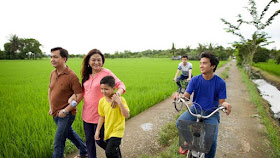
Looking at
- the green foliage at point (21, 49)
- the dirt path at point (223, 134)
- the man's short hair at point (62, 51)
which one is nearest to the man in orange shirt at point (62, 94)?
the man's short hair at point (62, 51)

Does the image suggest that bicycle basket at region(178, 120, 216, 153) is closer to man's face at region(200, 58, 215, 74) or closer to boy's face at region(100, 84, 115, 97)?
man's face at region(200, 58, 215, 74)

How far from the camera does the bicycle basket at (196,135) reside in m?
1.73

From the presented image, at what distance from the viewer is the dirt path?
9.62 ft

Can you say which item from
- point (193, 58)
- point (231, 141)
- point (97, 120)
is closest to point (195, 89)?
point (97, 120)

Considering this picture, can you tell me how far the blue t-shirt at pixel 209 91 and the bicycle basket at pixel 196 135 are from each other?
0.54m

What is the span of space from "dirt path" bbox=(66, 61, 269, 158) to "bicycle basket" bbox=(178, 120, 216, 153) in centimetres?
129

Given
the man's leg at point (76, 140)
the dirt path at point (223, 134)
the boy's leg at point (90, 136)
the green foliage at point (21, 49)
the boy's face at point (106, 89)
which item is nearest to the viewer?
the boy's face at point (106, 89)

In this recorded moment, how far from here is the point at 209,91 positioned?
2.24 meters

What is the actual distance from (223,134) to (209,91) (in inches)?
76.0

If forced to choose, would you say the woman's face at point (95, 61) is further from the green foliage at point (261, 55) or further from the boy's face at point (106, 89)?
the green foliage at point (261, 55)

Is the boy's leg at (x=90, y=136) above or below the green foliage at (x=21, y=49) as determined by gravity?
below

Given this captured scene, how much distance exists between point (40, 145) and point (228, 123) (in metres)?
4.16

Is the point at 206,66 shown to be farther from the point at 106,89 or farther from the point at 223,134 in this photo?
the point at 223,134

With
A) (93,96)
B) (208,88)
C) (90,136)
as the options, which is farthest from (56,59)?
(208,88)
